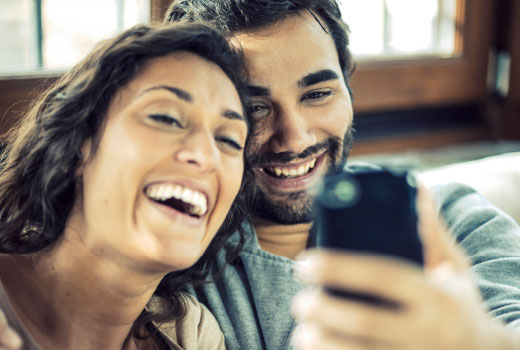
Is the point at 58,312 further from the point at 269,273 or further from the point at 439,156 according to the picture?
the point at 439,156

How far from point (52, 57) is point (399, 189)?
129 cm

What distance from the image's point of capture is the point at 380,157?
219 centimetres

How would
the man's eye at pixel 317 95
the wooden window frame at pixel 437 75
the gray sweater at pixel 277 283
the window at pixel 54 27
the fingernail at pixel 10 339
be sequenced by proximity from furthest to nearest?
the wooden window frame at pixel 437 75
the window at pixel 54 27
the man's eye at pixel 317 95
the gray sweater at pixel 277 283
the fingernail at pixel 10 339

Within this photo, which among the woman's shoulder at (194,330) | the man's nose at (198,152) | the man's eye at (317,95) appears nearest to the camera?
the man's nose at (198,152)

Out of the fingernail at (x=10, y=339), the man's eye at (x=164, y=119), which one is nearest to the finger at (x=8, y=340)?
the fingernail at (x=10, y=339)

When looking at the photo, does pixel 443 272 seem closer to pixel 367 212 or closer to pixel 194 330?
pixel 367 212

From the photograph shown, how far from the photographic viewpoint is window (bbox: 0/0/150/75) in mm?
1567

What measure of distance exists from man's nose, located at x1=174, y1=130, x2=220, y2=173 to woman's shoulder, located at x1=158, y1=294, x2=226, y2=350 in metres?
0.33

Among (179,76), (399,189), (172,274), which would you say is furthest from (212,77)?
(399,189)

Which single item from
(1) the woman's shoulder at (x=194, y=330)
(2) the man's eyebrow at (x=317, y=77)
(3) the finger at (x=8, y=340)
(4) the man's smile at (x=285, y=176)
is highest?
(2) the man's eyebrow at (x=317, y=77)

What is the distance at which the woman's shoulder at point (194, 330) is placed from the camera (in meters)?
1.13

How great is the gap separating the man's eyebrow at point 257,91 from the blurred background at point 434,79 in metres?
0.79

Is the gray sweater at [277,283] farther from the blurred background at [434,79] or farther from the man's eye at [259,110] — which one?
the blurred background at [434,79]

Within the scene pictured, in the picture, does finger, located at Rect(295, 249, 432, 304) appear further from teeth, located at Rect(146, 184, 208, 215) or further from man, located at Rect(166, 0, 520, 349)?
man, located at Rect(166, 0, 520, 349)
